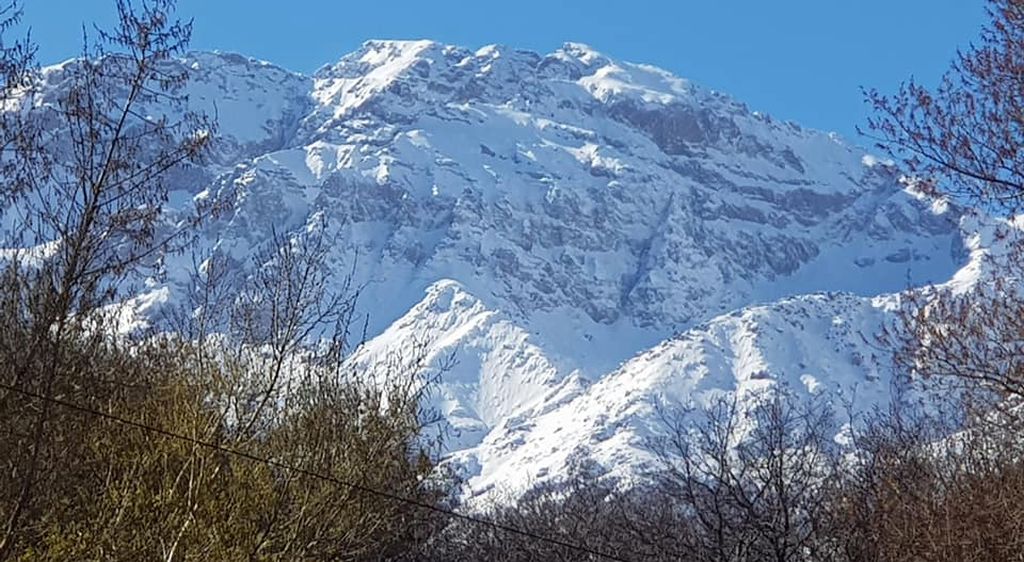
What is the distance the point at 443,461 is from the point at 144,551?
13.2 metres

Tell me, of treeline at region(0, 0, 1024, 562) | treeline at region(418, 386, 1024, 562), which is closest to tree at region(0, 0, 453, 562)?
treeline at region(0, 0, 1024, 562)

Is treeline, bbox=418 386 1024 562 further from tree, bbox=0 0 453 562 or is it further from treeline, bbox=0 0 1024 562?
tree, bbox=0 0 453 562

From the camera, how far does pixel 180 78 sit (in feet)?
33.7

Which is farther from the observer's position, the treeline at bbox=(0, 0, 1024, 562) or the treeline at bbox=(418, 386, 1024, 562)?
the treeline at bbox=(418, 386, 1024, 562)

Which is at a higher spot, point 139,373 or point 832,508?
point 832,508

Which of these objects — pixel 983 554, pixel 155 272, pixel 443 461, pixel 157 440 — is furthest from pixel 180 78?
pixel 443 461

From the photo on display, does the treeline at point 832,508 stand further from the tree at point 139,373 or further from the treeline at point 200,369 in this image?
the tree at point 139,373

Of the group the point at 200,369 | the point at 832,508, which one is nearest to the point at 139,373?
the point at 200,369

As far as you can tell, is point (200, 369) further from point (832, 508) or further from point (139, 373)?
point (832, 508)

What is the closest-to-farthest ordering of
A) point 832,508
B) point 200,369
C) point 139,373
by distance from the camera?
point 200,369 < point 139,373 < point 832,508

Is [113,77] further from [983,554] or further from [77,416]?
[983,554]

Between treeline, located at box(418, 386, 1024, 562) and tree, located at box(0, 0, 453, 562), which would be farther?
treeline, located at box(418, 386, 1024, 562)

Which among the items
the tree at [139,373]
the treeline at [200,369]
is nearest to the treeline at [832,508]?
the treeline at [200,369]

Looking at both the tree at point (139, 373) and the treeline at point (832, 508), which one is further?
the treeline at point (832, 508)
